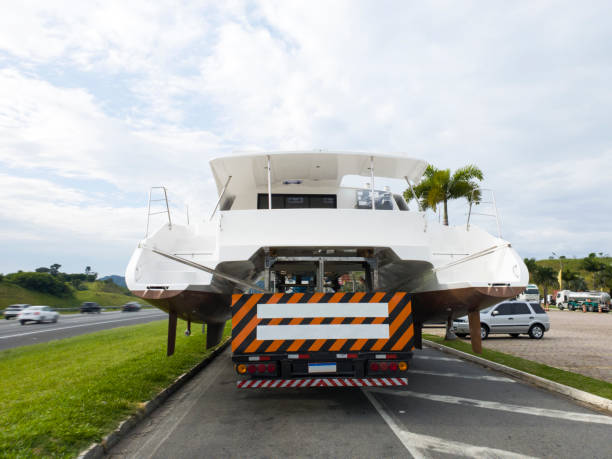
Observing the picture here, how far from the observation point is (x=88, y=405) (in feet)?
16.7

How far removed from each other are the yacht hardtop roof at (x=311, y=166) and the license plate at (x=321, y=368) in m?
3.22

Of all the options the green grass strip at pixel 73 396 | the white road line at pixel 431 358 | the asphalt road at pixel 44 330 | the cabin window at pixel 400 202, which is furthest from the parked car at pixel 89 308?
the cabin window at pixel 400 202

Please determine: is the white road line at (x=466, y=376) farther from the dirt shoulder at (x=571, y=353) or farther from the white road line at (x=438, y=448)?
the white road line at (x=438, y=448)

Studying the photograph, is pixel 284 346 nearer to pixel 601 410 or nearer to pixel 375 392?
pixel 375 392

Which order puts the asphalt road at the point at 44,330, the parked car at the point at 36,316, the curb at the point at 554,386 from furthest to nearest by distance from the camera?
the parked car at the point at 36,316
the asphalt road at the point at 44,330
the curb at the point at 554,386

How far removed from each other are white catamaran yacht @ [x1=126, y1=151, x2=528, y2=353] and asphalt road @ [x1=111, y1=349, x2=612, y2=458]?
4.62 feet

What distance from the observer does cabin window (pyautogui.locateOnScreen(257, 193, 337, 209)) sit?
26.2 feet

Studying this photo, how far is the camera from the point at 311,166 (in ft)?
23.7

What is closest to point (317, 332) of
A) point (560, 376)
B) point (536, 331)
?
point (560, 376)

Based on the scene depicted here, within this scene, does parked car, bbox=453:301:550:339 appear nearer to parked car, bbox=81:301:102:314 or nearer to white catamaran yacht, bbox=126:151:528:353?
white catamaran yacht, bbox=126:151:528:353

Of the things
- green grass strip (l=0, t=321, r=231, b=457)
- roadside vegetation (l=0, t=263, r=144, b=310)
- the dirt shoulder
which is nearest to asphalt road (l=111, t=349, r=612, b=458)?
green grass strip (l=0, t=321, r=231, b=457)

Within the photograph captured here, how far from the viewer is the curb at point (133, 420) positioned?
3.88 meters

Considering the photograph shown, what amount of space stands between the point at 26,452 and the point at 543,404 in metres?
5.94

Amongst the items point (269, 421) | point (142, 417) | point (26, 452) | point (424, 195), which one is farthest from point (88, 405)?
point (424, 195)
